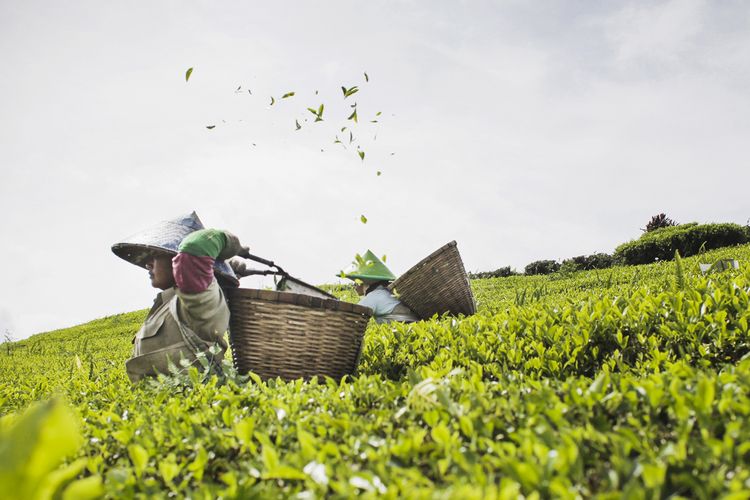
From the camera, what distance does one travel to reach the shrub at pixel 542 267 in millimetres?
17203

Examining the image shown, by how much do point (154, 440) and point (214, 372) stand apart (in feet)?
5.24

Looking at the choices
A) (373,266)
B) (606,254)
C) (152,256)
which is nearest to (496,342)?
(152,256)

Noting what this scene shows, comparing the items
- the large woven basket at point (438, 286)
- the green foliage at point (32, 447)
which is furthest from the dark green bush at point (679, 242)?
the green foliage at point (32, 447)

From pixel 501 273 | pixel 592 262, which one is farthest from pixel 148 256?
pixel 501 273

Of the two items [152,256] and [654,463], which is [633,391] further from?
[152,256]

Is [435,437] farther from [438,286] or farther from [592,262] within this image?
[592,262]

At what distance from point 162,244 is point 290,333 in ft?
3.39

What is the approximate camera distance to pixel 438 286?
5539 mm

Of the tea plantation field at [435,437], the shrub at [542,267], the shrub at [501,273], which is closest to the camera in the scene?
the tea plantation field at [435,437]

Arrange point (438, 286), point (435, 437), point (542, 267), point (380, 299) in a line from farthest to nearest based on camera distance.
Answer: point (542, 267), point (380, 299), point (438, 286), point (435, 437)

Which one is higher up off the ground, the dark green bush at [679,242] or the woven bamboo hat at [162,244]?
the woven bamboo hat at [162,244]

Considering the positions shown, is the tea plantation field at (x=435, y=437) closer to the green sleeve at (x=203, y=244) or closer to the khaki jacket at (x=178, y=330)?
the khaki jacket at (x=178, y=330)

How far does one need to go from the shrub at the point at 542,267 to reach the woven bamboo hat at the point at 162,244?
15038 mm

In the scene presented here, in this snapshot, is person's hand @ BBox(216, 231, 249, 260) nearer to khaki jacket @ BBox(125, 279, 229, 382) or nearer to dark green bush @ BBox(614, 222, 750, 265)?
khaki jacket @ BBox(125, 279, 229, 382)
